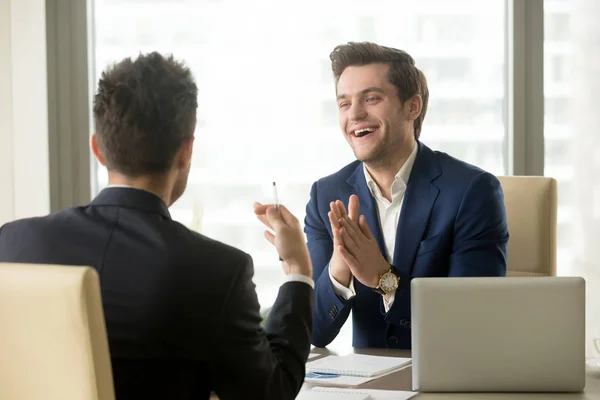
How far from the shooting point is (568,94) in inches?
147

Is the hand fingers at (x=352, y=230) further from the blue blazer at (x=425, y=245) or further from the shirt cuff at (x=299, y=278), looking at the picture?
the shirt cuff at (x=299, y=278)

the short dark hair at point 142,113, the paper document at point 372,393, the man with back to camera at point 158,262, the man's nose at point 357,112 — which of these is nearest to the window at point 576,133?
the man's nose at point 357,112

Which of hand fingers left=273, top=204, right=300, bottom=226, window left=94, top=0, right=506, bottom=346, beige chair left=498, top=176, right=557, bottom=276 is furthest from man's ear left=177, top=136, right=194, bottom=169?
window left=94, top=0, right=506, bottom=346

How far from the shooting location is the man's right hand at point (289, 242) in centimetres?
154

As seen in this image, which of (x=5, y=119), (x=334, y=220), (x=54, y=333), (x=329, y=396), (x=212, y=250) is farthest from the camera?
(x=5, y=119)

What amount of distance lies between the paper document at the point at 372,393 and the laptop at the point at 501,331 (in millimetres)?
77

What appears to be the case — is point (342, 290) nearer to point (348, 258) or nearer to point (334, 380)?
point (348, 258)

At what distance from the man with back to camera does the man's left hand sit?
92 cm

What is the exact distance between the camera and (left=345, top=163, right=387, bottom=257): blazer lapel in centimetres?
265

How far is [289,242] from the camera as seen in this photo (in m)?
1.56

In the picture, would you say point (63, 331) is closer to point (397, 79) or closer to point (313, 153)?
point (397, 79)

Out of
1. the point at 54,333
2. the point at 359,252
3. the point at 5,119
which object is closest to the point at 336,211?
the point at 359,252

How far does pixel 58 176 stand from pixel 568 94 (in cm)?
232

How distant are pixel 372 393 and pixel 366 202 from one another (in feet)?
3.54
